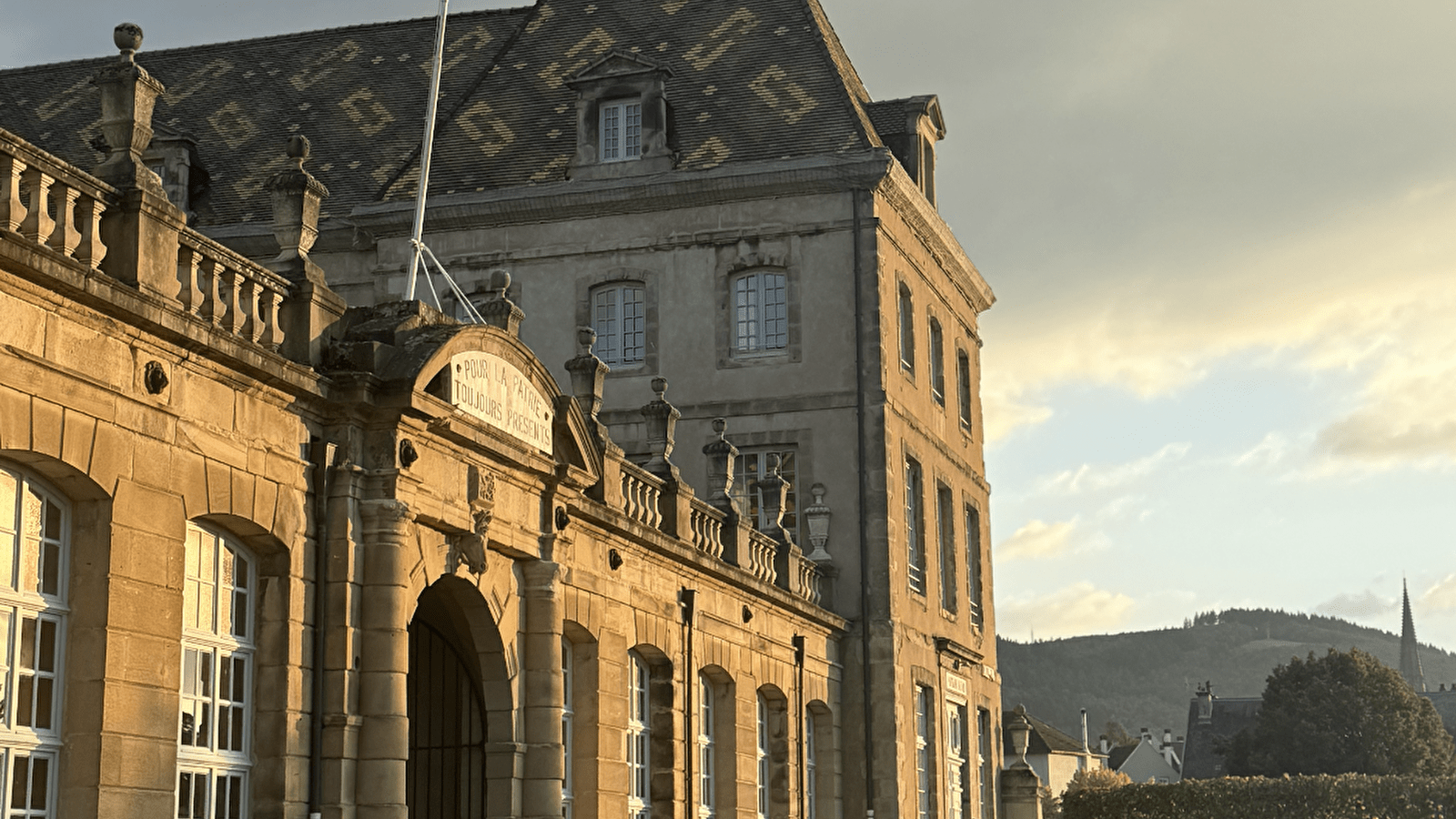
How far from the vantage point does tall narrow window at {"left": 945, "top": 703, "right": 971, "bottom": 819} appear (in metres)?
27.4

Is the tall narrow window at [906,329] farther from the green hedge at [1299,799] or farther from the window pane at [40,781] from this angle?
the green hedge at [1299,799]

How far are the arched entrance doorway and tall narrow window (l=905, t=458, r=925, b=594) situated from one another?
11.9m

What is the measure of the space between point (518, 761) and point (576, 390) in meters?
3.88

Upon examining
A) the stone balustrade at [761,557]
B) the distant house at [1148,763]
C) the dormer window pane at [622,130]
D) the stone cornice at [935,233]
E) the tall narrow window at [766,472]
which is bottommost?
the distant house at [1148,763]

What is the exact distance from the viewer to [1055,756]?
264ft

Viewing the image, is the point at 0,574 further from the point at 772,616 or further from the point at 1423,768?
the point at 1423,768

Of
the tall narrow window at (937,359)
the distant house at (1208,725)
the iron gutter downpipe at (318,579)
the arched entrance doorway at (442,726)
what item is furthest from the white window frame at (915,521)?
the distant house at (1208,725)

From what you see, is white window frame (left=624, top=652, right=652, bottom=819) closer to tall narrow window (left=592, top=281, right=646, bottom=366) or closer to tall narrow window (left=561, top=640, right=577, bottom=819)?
tall narrow window (left=561, top=640, right=577, bottom=819)

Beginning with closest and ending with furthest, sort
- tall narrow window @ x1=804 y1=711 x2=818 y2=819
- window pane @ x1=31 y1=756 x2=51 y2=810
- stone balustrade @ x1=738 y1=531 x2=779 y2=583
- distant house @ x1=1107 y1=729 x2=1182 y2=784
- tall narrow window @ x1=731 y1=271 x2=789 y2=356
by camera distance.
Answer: window pane @ x1=31 y1=756 x2=51 y2=810, stone balustrade @ x1=738 y1=531 x2=779 y2=583, tall narrow window @ x1=804 y1=711 x2=818 y2=819, tall narrow window @ x1=731 y1=271 x2=789 y2=356, distant house @ x1=1107 y1=729 x2=1182 y2=784

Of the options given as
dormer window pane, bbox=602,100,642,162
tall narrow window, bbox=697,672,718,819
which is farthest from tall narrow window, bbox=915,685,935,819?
dormer window pane, bbox=602,100,642,162

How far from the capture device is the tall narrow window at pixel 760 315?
1003 inches

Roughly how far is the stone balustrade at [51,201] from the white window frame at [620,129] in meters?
16.0

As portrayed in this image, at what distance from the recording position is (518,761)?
47.4 feet

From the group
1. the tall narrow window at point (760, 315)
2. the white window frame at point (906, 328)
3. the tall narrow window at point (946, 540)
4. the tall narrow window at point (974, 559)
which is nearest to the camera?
the tall narrow window at point (760, 315)
